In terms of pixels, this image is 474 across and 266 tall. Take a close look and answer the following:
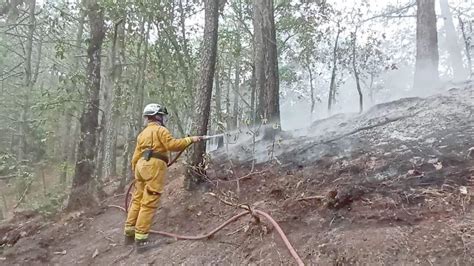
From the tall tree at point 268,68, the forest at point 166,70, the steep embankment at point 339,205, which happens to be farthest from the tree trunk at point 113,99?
the tall tree at point 268,68

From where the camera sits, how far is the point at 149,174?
5.61 m

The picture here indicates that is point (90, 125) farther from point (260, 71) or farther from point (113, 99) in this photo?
point (260, 71)

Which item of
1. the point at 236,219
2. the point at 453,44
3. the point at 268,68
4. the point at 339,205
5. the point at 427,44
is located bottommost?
the point at 236,219

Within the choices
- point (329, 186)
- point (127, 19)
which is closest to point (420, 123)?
point (329, 186)

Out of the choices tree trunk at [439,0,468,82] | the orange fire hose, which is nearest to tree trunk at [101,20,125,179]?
the orange fire hose

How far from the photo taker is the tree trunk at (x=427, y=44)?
9.23m

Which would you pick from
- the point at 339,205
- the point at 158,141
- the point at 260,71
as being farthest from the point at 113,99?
the point at 339,205

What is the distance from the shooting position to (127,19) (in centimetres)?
974

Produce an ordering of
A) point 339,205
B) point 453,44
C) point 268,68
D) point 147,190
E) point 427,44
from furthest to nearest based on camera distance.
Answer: point 453,44
point 427,44
point 268,68
point 147,190
point 339,205

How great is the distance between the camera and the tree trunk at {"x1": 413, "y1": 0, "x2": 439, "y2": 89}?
9.23 m

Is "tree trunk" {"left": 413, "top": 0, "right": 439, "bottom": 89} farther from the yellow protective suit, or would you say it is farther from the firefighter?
the yellow protective suit

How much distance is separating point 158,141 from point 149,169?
1.25 ft

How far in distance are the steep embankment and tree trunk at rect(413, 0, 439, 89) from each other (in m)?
1.77

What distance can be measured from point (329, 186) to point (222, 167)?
279cm
